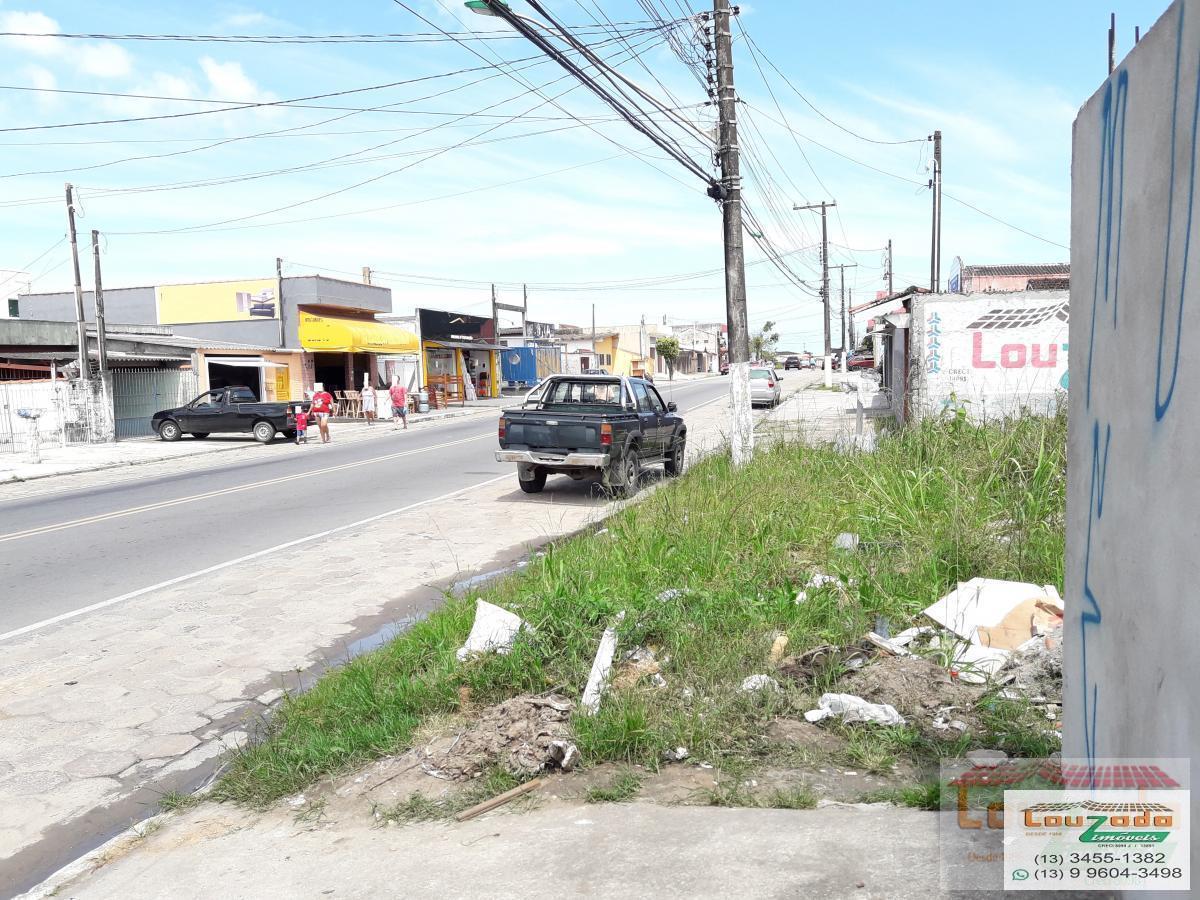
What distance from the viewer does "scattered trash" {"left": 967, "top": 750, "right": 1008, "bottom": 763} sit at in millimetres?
3836

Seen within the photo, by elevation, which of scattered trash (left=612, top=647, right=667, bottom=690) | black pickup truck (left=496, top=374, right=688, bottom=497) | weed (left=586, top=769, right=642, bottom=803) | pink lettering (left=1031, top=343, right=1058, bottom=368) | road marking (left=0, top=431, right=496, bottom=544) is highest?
pink lettering (left=1031, top=343, right=1058, bottom=368)

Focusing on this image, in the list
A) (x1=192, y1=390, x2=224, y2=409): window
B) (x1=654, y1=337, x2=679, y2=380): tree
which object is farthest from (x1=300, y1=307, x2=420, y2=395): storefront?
(x1=654, y1=337, x2=679, y2=380): tree

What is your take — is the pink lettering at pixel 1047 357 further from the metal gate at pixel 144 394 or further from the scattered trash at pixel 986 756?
the metal gate at pixel 144 394

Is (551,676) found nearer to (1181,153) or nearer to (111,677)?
(111,677)

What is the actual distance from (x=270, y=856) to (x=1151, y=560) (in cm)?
337

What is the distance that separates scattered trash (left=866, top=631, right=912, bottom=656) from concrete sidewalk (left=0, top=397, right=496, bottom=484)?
1879 centimetres

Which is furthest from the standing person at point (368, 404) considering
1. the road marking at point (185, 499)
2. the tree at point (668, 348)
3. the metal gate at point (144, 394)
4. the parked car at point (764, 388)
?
the tree at point (668, 348)

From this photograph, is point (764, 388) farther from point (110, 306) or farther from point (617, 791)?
point (617, 791)

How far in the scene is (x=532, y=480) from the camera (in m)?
14.3

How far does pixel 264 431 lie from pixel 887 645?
2387 centimetres

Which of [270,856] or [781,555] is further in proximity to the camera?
[781,555]

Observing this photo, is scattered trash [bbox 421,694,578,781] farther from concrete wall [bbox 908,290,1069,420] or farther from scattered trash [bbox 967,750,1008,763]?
concrete wall [bbox 908,290,1069,420]

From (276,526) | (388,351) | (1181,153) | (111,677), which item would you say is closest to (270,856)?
(111,677)

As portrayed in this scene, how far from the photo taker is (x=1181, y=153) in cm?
226
